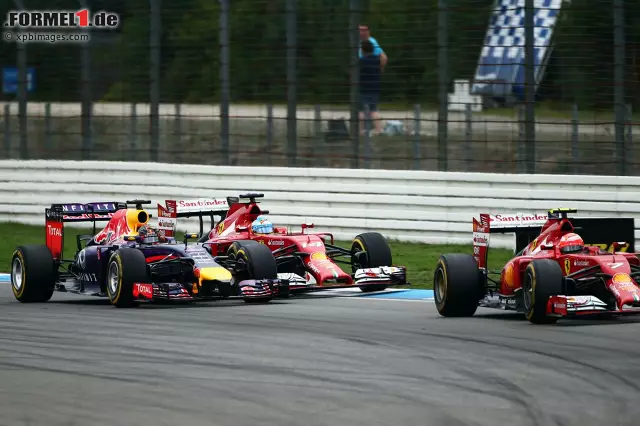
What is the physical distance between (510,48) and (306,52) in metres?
3.56

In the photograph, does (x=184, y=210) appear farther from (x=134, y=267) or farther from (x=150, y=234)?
(x=134, y=267)

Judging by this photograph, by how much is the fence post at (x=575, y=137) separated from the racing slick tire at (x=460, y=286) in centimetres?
637

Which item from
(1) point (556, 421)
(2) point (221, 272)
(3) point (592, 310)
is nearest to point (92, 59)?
(2) point (221, 272)

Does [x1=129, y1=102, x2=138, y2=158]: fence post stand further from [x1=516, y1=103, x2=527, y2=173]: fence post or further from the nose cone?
the nose cone

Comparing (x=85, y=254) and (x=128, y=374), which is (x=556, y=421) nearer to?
(x=128, y=374)

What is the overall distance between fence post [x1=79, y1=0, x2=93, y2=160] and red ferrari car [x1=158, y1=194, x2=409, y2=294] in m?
7.16

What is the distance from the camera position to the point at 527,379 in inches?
395

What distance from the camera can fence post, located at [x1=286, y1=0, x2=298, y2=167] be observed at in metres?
22.6

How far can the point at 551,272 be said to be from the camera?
521 inches

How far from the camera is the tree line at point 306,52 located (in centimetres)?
2047

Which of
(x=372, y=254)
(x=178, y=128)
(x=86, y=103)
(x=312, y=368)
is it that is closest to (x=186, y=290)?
(x=372, y=254)

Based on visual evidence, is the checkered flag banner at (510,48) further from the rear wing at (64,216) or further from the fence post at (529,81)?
the rear wing at (64,216)

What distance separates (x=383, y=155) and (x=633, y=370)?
11.9m

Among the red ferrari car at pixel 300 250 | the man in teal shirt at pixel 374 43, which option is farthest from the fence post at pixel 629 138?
the red ferrari car at pixel 300 250
